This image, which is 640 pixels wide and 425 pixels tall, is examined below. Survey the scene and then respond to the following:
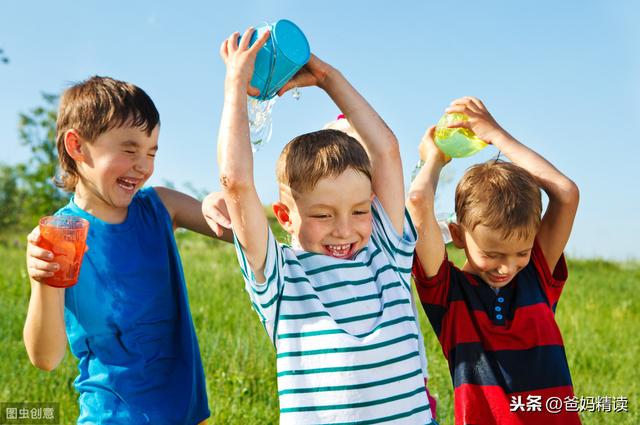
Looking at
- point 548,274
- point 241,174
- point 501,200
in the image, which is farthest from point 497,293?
point 241,174

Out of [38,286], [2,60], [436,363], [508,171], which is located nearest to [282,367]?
[38,286]

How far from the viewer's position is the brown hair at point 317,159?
2297 millimetres

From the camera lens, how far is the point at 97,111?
8.72 ft

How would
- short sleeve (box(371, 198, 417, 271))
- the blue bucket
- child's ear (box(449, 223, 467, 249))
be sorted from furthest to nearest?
child's ear (box(449, 223, 467, 249))
short sleeve (box(371, 198, 417, 271))
the blue bucket

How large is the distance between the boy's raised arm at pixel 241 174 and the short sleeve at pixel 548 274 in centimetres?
132

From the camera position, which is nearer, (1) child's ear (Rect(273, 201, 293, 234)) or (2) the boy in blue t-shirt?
(1) child's ear (Rect(273, 201, 293, 234))

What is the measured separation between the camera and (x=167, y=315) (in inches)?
107

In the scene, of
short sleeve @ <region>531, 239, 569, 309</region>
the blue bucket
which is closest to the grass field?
short sleeve @ <region>531, 239, 569, 309</region>

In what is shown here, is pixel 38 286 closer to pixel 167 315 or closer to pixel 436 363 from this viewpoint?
pixel 167 315

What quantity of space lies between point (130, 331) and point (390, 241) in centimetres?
103

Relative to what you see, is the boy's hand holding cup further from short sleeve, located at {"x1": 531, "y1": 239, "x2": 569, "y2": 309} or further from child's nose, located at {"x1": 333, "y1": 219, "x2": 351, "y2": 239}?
short sleeve, located at {"x1": 531, "y1": 239, "x2": 569, "y2": 309}

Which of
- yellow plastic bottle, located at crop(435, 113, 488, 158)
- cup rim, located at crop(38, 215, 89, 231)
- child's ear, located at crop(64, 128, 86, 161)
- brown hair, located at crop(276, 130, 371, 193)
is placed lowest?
cup rim, located at crop(38, 215, 89, 231)

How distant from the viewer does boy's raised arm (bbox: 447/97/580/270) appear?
9.61ft

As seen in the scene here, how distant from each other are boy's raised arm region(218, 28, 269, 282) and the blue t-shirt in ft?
2.12
